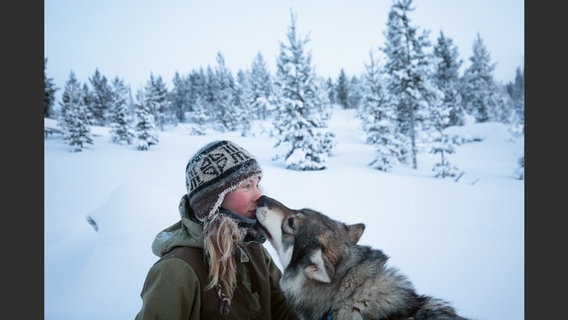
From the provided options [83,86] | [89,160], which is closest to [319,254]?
[89,160]

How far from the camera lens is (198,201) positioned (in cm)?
241

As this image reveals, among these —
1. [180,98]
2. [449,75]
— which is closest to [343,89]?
[449,75]

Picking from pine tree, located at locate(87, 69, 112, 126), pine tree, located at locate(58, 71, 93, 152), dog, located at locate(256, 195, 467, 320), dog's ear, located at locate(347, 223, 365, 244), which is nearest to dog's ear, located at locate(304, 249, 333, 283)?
dog, located at locate(256, 195, 467, 320)

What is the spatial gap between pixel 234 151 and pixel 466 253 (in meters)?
7.82

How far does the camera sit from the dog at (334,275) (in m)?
2.50

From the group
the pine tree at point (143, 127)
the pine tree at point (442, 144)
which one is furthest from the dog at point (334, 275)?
the pine tree at point (143, 127)

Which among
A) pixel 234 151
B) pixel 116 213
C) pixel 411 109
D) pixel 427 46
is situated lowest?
pixel 116 213

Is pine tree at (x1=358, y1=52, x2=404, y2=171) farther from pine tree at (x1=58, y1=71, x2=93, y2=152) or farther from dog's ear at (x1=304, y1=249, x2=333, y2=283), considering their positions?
pine tree at (x1=58, y1=71, x2=93, y2=152)

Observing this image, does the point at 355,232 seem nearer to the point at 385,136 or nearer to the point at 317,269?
the point at 317,269

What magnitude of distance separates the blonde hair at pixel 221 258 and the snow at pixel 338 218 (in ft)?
4.53

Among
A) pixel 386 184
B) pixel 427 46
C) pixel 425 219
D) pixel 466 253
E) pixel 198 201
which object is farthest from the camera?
pixel 427 46

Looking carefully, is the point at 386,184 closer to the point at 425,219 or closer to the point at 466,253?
the point at 425,219

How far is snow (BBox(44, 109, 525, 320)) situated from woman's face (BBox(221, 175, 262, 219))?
3.61 ft

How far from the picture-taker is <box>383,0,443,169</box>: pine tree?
24531mm
